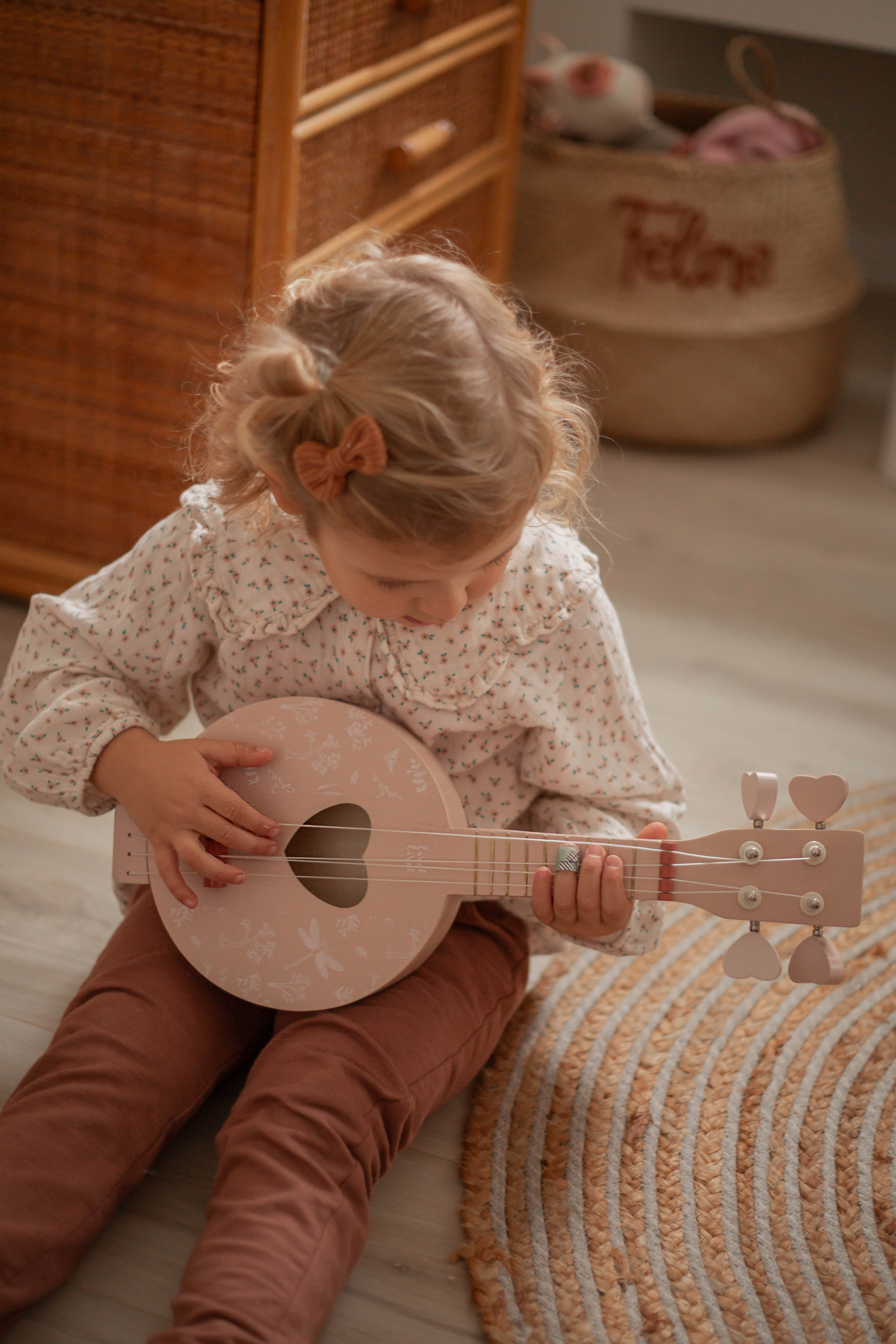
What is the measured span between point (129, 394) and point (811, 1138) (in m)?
0.91

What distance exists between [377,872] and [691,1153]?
0.29 m

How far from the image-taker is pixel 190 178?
118 centimetres

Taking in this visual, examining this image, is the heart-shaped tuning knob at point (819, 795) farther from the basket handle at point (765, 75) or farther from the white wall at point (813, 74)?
the white wall at point (813, 74)

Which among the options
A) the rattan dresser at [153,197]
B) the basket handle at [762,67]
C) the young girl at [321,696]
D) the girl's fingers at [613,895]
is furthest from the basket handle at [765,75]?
the girl's fingers at [613,895]

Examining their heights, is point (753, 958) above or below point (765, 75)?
below

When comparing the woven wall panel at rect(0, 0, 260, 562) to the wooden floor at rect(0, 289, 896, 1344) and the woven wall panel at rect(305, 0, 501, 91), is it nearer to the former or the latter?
the woven wall panel at rect(305, 0, 501, 91)

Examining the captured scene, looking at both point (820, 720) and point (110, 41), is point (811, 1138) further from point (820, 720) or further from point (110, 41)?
point (110, 41)

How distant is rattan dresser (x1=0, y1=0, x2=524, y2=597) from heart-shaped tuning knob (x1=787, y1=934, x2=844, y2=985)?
0.76 m

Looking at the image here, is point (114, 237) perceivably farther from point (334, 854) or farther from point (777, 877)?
point (777, 877)

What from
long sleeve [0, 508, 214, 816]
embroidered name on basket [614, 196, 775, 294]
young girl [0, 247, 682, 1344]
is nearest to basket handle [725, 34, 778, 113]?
embroidered name on basket [614, 196, 775, 294]

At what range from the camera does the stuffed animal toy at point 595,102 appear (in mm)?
1872

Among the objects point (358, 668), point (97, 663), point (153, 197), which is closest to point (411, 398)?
point (358, 668)

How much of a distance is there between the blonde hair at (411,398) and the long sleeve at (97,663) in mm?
157

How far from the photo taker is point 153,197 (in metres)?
1.20
